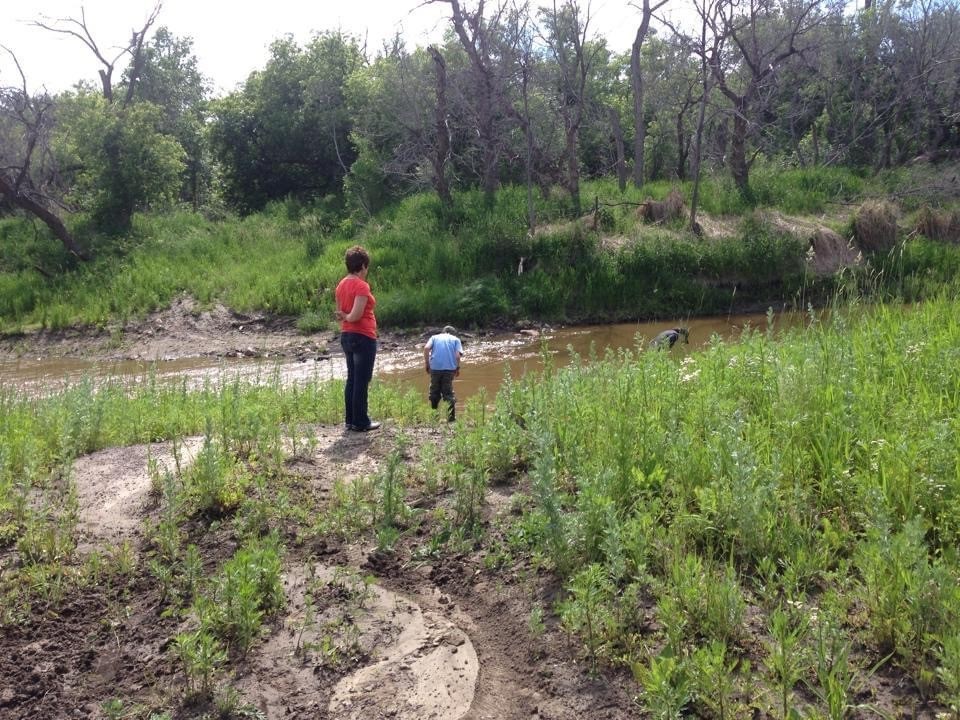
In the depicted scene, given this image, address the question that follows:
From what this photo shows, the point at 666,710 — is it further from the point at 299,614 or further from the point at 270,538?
the point at 270,538

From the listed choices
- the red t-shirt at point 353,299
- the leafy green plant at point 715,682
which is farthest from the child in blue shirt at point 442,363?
the leafy green plant at point 715,682

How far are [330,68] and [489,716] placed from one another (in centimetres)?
3017

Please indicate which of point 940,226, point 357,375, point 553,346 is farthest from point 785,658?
point 940,226

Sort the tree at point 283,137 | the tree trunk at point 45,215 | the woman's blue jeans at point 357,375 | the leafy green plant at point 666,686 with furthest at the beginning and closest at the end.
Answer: the tree at point 283,137, the tree trunk at point 45,215, the woman's blue jeans at point 357,375, the leafy green plant at point 666,686

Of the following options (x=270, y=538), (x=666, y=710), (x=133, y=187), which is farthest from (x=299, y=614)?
(x=133, y=187)

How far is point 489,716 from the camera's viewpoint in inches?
128

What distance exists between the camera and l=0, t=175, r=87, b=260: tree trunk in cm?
2152

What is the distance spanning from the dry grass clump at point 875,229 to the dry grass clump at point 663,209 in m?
4.38

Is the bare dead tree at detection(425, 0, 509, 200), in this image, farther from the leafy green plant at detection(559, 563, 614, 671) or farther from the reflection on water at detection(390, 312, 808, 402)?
the leafy green plant at detection(559, 563, 614, 671)

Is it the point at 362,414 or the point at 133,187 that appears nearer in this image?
the point at 362,414

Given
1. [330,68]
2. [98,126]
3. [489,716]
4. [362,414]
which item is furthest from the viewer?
[330,68]

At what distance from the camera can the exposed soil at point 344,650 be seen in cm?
335

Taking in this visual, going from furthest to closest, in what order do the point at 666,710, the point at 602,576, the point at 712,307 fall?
1. the point at 712,307
2. the point at 602,576
3. the point at 666,710

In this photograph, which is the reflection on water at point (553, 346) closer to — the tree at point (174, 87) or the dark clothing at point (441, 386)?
the dark clothing at point (441, 386)
